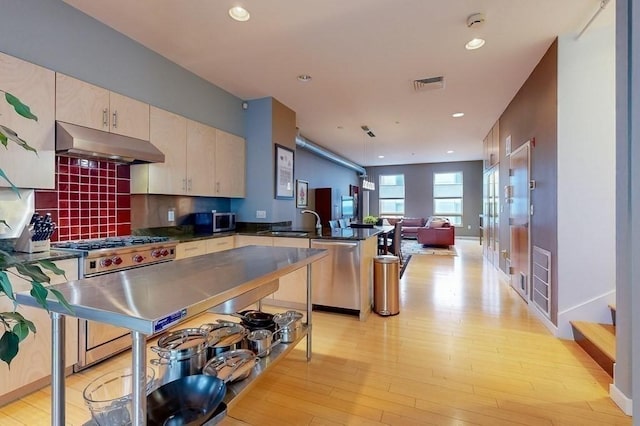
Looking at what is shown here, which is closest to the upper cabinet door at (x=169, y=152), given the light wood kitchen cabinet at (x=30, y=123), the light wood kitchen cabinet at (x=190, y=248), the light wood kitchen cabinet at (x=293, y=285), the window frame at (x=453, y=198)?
the light wood kitchen cabinet at (x=190, y=248)

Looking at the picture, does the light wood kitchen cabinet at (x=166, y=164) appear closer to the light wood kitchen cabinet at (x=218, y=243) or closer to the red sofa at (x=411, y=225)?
the light wood kitchen cabinet at (x=218, y=243)

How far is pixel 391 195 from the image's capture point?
1196cm

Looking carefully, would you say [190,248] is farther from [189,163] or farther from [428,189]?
Result: [428,189]

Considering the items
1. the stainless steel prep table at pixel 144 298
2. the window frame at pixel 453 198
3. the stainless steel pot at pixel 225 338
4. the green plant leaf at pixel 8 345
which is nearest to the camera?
the green plant leaf at pixel 8 345

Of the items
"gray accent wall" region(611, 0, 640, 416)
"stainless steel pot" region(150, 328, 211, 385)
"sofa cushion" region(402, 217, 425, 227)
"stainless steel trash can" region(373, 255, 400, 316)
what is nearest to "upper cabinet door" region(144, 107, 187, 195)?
"stainless steel pot" region(150, 328, 211, 385)

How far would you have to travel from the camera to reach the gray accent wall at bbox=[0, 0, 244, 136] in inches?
83.3

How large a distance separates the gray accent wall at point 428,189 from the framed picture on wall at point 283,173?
789 cm

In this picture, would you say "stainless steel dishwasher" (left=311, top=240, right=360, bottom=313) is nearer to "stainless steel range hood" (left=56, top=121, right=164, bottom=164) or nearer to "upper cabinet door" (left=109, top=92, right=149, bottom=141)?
"stainless steel range hood" (left=56, top=121, right=164, bottom=164)

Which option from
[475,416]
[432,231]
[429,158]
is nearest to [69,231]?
[475,416]

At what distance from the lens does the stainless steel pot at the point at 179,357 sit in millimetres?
1523

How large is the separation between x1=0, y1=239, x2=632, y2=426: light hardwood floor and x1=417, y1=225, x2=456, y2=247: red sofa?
16.9ft

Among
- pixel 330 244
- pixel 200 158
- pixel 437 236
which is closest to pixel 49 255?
pixel 200 158

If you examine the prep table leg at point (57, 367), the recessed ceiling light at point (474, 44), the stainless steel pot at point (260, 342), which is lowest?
the stainless steel pot at point (260, 342)

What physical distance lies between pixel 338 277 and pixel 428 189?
8.90 metres
